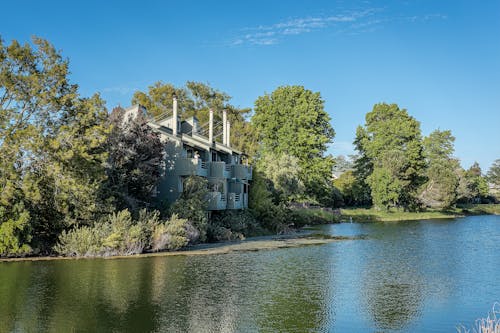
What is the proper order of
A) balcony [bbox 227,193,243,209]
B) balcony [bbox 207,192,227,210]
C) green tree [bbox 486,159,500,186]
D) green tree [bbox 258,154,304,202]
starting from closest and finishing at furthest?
balcony [bbox 207,192,227,210], balcony [bbox 227,193,243,209], green tree [bbox 258,154,304,202], green tree [bbox 486,159,500,186]

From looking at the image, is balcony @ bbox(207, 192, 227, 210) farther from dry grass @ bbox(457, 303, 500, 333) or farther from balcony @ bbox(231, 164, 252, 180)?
dry grass @ bbox(457, 303, 500, 333)

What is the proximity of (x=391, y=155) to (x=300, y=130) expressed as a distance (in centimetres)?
1672

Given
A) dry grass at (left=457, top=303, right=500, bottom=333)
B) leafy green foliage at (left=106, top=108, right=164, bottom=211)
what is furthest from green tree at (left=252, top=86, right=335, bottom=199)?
dry grass at (left=457, top=303, right=500, bottom=333)

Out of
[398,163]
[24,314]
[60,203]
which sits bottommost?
[24,314]

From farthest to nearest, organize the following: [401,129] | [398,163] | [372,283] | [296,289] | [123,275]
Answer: [401,129] < [398,163] < [123,275] < [372,283] < [296,289]

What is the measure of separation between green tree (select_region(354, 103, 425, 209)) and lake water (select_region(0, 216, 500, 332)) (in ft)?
155

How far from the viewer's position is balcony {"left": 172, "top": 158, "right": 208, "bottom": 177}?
38.2 m

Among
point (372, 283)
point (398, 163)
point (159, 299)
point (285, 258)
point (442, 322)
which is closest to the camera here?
point (442, 322)

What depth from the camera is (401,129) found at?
83938 millimetres

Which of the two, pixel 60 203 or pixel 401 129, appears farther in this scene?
pixel 401 129

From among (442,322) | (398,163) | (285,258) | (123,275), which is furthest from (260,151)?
(442,322)

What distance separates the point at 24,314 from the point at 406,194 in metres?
72.9

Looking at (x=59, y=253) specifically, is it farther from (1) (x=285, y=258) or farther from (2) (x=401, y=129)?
(2) (x=401, y=129)

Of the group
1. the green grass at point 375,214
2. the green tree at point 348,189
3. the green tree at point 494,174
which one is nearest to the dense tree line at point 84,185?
the green grass at point 375,214
